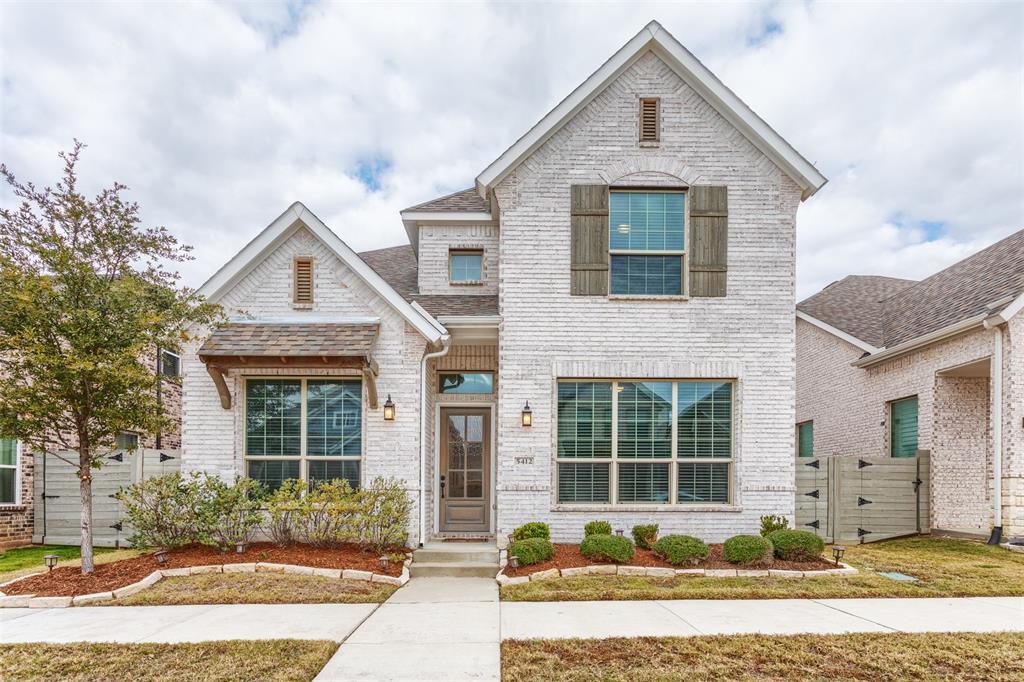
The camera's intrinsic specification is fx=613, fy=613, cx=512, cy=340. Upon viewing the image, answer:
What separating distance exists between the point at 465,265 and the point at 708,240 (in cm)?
461

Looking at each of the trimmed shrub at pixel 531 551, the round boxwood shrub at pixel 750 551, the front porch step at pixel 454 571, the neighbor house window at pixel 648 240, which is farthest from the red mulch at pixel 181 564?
the neighbor house window at pixel 648 240

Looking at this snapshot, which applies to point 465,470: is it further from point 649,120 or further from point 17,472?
point 17,472

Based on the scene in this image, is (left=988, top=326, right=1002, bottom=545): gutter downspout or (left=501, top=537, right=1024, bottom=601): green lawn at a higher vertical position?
A: (left=988, top=326, right=1002, bottom=545): gutter downspout

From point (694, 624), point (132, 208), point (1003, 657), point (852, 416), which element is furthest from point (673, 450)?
point (132, 208)

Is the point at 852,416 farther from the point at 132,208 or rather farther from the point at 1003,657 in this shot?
the point at 132,208

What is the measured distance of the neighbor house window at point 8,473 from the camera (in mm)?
11266

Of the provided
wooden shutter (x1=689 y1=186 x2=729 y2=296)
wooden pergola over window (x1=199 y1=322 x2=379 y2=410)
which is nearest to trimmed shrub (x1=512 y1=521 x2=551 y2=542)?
wooden pergola over window (x1=199 y1=322 x2=379 y2=410)

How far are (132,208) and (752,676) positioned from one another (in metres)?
8.82

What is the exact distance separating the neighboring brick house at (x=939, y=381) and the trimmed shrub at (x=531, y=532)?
7.82 metres

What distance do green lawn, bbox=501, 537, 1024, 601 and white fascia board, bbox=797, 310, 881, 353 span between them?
5796 millimetres

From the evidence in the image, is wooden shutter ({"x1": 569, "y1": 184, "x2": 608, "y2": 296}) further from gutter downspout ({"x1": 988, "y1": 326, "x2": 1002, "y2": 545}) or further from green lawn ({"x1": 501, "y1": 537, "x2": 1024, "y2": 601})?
gutter downspout ({"x1": 988, "y1": 326, "x2": 1002, "y2": 545})

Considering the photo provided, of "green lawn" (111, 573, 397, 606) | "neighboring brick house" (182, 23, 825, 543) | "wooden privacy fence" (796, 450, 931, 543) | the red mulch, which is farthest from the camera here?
"wooden privacy fence" (796, 450, 931, 543)

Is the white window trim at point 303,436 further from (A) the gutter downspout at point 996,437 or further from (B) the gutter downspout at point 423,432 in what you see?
(A) the gutter downspout at point 996,437

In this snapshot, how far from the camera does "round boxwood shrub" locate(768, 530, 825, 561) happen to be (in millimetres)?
8609
